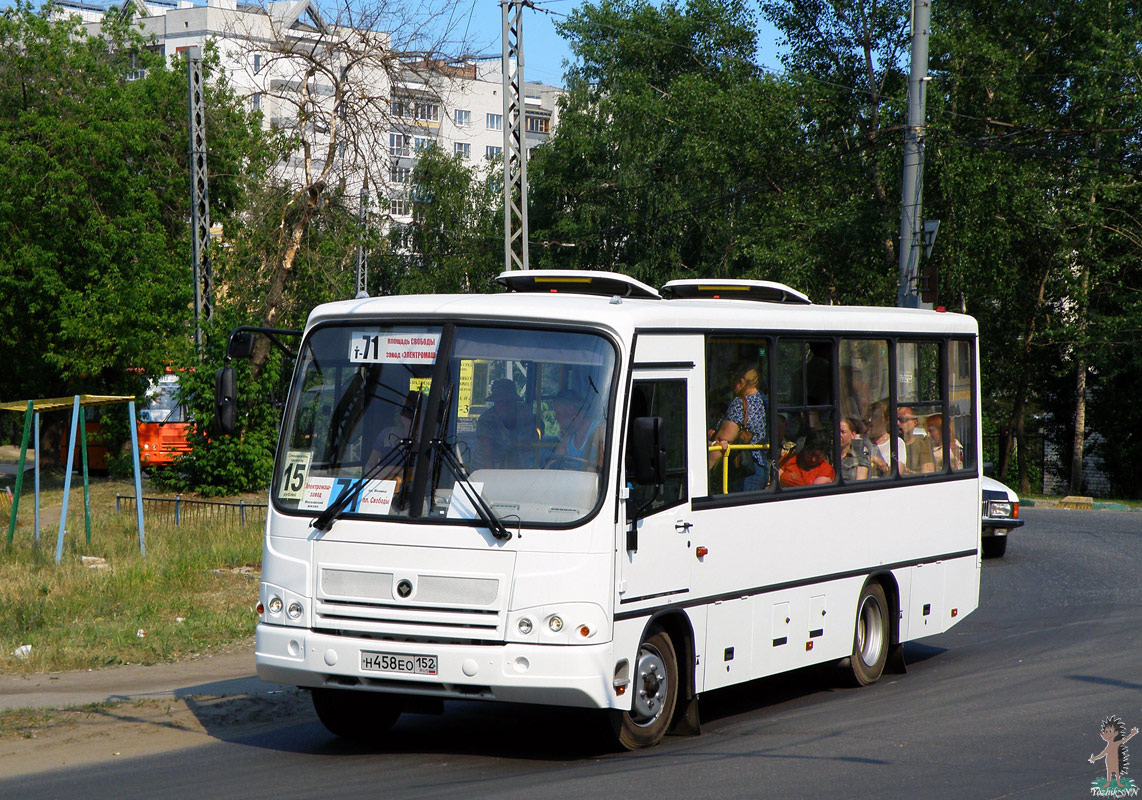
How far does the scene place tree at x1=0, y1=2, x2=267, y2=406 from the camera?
112ft

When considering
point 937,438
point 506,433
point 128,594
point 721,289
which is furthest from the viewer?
point 128,594

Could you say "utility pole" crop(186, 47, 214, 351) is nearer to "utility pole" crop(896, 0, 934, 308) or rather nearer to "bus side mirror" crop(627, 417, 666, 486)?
"utility pole" crop(896, 0, 934, 308)

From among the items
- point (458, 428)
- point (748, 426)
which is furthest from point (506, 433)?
point (748, 426)

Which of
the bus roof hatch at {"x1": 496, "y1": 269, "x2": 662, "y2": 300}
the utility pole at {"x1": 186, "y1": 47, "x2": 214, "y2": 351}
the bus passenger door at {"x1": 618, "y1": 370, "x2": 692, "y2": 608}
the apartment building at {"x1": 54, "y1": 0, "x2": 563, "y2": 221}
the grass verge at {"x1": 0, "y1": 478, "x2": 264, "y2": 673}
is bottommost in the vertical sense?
the grass verge at {"x1": 0, "y1": 478, "x2": 264, "y2": 673}

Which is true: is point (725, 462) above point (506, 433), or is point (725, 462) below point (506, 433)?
below

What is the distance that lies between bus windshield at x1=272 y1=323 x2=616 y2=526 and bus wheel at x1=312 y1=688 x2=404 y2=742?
1.29 metres

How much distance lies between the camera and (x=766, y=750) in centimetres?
823

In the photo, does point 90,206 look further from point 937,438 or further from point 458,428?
point 458,428

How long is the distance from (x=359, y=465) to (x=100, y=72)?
112 ft

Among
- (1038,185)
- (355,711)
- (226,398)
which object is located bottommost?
(355,711)

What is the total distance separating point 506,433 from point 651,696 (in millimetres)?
1879

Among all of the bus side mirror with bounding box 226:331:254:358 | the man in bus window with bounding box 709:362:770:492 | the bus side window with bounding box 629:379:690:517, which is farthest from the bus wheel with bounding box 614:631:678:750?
the bus side mirror with bounding box 226:331:254:358

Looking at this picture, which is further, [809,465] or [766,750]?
[809,465]

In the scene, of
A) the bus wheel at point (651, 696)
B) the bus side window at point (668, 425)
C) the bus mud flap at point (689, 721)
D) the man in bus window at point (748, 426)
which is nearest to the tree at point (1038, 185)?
the man in bus window at point (748, 426)
